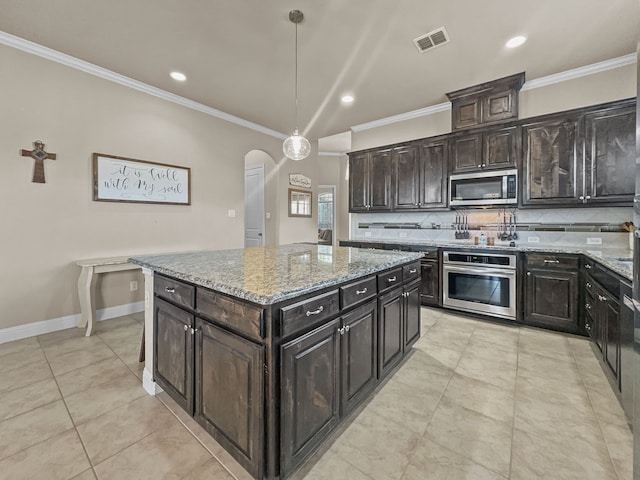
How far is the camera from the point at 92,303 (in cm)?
296

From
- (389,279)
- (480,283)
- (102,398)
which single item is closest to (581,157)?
(480,283)

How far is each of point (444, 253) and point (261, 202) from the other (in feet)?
11.9

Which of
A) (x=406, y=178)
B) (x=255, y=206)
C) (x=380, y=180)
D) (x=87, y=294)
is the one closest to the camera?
(x=87, y=294)

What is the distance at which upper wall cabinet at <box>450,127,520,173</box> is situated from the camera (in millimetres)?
3364

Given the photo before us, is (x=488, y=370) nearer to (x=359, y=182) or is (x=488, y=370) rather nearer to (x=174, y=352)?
(x=174, y=352)

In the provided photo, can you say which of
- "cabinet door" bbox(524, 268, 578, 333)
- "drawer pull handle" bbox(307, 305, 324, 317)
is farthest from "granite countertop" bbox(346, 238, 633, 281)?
"drawer pull handle" bbox(307, 305, 324, 317)

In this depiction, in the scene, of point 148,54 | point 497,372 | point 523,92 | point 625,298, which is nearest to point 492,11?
point 523,92

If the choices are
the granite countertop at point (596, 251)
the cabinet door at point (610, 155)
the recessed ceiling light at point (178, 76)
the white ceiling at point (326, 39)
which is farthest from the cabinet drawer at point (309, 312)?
the recessed ceiling light at point (178, 76)

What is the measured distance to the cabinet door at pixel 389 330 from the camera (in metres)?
1.90

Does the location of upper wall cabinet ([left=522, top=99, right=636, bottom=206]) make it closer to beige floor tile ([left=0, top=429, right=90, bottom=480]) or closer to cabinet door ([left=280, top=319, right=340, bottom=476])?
cabinet door ([left=280, top=319, right=340, bottom=476])

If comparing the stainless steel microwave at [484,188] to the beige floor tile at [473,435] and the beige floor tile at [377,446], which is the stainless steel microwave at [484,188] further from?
the beige floor tile at [377,446]

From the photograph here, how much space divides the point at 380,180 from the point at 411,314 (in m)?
2.65

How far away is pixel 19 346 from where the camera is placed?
265cm

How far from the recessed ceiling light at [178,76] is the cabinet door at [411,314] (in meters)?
3.44
